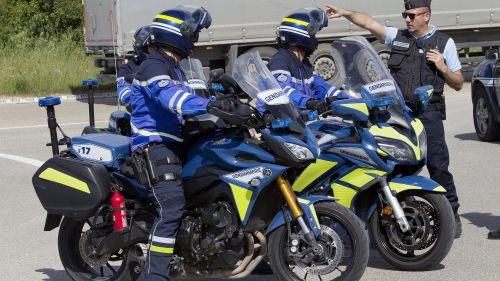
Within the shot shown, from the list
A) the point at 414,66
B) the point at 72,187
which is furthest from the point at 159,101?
the point at 414,66

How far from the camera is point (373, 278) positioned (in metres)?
7.00

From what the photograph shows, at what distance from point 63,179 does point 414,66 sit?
3056 millimetres

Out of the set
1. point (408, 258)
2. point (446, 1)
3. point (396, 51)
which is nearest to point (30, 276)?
point (408, 258)

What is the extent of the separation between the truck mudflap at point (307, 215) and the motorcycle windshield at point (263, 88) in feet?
1.41

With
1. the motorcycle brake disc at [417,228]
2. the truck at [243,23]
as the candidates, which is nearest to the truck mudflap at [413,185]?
the motorcycle brake disc at [417,228]

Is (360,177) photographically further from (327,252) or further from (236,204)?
(236,204)

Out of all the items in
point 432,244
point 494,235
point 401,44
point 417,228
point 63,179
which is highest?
point 401,44

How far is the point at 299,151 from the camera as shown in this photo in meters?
6.05

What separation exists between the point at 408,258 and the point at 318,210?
1186 millimetres

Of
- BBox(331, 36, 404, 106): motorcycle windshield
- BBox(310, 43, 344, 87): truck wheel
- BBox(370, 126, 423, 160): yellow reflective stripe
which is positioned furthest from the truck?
BBox(370, 126, 423, 160): yellow reflective stripe

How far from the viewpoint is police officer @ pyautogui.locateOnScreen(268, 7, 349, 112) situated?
743 centimetres

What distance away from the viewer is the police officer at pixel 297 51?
7.43 metres

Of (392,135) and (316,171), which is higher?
(392,135)

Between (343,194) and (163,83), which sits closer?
(163,83)
